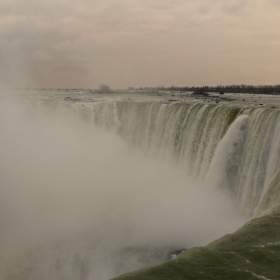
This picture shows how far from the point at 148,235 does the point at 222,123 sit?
5527mm

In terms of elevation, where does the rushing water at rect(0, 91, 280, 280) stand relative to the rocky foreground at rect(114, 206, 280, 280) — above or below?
below

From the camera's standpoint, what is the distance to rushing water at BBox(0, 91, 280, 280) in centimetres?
1087

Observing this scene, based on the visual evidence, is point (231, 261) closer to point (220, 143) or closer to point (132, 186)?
point (220, 143)

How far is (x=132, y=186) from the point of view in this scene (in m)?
17.2

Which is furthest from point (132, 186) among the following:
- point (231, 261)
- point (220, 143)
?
point (231, 261)

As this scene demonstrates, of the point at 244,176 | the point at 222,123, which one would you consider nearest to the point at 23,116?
the point at 222,123

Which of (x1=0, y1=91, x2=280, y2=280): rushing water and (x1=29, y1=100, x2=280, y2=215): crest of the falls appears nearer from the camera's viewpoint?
(x1=0, y1=91, x2=280, y2=280): rushing water

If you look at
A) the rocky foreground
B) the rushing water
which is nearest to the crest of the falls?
the rushing water

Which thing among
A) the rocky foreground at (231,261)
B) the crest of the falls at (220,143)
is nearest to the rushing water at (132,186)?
the crest of the falls at (220,143)

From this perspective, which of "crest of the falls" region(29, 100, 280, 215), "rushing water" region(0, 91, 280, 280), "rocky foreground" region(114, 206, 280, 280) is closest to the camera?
"rocky foreground" region(114, 206, 280, 280)

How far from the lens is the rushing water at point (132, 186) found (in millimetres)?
10867

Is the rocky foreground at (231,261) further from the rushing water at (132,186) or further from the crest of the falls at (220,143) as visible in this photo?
the crest of the falls at (220,143)

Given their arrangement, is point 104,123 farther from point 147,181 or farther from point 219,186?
point 219,186

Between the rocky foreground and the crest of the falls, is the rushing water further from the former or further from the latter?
the rocky foreground
